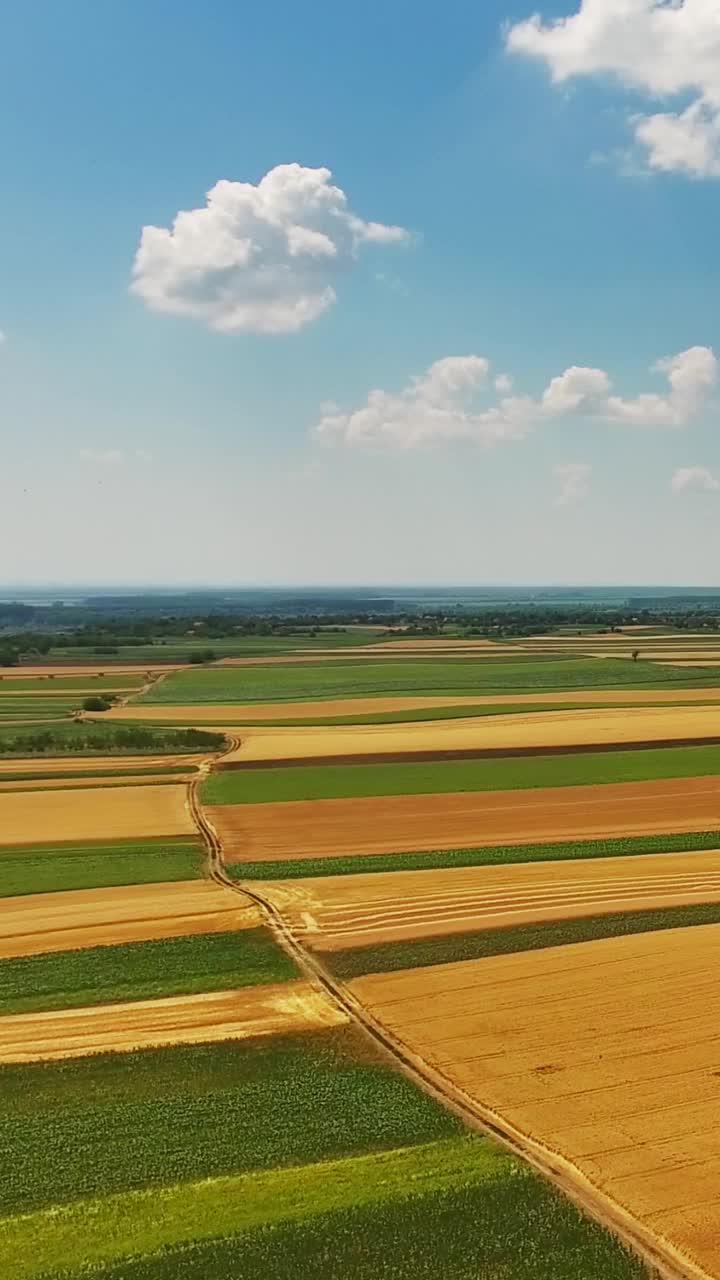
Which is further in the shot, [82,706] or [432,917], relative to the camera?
[82,706]

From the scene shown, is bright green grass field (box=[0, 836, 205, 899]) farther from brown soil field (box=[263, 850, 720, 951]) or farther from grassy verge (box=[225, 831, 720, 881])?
brown soil field (box=[263, 850, 720, 951])

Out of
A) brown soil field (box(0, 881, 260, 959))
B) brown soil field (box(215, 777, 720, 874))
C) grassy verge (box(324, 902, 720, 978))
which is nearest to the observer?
grassy verge (box(324, 902, 720, 978))

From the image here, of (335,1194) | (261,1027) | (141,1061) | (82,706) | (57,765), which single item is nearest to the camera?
(335,1194)

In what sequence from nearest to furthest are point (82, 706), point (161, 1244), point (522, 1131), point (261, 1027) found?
point (161, 1244) → point (522, 1131) → point (261, 1027) → point (82, 706)

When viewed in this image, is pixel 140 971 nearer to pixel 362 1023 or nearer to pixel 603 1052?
pixel 362 1023

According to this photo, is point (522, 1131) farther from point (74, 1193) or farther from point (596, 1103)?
point (74, 1193)

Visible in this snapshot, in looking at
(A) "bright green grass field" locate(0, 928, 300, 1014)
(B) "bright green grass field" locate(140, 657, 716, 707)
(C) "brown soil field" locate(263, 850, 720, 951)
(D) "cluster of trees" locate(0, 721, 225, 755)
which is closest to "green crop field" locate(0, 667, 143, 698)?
(B) "bright green grass field" locate(140, 657, 716, 707)

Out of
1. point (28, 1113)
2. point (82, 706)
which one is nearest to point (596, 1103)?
point (28, 1113)
